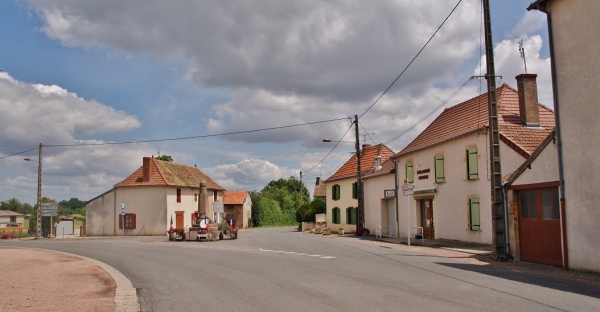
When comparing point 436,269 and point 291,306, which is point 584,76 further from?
point 291,306

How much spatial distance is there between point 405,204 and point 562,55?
17453 millimetres

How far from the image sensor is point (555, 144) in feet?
47.4

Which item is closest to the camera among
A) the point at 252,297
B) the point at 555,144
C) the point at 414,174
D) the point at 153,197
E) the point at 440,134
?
the point at 252,297

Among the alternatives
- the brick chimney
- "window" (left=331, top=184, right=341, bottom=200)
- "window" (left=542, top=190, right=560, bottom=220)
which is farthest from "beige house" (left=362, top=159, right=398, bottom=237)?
the brick chimney

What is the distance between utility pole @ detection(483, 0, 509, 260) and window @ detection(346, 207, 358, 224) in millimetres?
23398

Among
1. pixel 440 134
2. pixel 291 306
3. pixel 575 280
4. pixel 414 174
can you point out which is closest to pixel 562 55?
pixel 575 280

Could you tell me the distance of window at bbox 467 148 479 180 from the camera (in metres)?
22.9

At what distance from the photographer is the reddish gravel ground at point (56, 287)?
905 cm

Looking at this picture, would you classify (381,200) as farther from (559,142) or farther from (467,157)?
(559,142)

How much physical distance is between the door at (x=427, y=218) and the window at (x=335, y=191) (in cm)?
1621

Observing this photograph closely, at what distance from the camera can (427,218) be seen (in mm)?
28328

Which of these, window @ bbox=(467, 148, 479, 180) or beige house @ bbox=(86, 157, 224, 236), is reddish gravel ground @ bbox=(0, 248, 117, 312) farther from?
beige house @ bbox=(86, 157, 224, 236)

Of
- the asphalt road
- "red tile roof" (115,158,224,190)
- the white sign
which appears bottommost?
the asphalt road

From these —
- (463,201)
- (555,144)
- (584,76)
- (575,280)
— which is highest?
(584,76)
